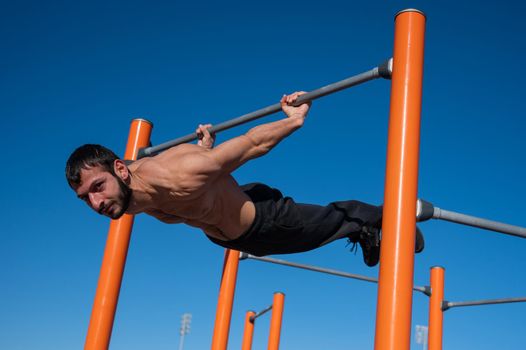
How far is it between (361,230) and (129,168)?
1701 mm

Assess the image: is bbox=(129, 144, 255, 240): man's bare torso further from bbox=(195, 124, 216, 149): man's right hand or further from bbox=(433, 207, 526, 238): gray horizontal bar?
bbox=(433, 207, 526, 238): gray horizontal bar

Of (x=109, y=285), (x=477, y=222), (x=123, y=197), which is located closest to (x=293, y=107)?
(x=123, y=197)

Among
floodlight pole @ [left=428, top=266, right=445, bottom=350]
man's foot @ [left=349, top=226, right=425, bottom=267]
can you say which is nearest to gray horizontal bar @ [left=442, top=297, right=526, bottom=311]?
floodlight pole @ [left=428, top=266, right=445, bottom=350]

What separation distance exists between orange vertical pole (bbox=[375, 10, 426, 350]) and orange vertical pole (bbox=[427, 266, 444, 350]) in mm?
4085

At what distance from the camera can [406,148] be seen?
3.20m

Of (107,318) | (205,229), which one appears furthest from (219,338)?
(205,229)

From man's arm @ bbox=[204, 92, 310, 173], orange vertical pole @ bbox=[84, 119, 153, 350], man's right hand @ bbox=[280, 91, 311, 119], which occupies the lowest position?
orange vertical pole @ bbox=[84, 119, 153, 350]

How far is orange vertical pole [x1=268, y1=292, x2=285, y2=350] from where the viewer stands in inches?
339

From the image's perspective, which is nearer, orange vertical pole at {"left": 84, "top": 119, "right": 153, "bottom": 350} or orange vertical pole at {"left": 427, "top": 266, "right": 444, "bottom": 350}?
orange vertical pole at {"left": 84, "top": 119, "right": 153, "bottom": 350}

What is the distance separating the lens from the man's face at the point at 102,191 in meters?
3.66

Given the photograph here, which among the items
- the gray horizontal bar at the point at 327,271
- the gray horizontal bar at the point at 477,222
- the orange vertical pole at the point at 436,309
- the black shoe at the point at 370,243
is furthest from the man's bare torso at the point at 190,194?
the orange vertical pole at the point at 436,309

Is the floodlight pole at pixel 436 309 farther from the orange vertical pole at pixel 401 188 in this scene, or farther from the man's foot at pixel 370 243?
the orange vertical pole at pixel 401 188

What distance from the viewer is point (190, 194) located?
3.73 metres

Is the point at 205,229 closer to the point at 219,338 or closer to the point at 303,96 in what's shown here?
the point at 303,96
